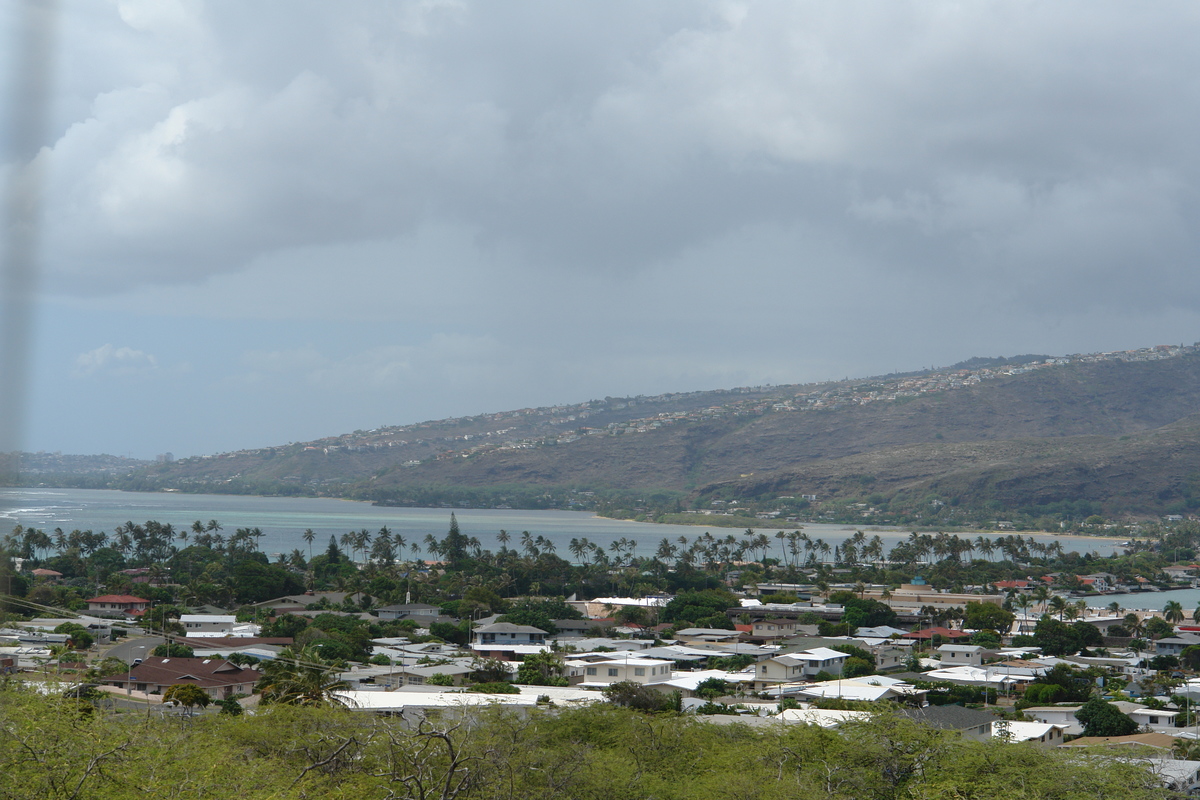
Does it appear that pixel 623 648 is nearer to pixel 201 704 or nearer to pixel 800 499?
pixel 201 704

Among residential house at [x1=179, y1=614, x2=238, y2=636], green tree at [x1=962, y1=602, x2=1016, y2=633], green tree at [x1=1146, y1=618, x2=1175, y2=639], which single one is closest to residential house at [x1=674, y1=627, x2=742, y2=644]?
green tree at [x1=962, y1=602, x2=1016, y2=633]

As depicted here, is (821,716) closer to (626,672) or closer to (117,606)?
(626,672)

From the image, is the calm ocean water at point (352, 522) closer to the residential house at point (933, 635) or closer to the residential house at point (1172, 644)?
the residential house at point (933, 635)

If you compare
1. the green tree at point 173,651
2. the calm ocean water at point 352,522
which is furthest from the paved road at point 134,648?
the calm ocean water at point 352,522

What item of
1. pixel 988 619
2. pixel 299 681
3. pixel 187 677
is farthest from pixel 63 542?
pixel 988 619

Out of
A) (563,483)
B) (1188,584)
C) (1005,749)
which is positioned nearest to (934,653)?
(1005,749)

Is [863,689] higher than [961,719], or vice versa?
[961,719]
